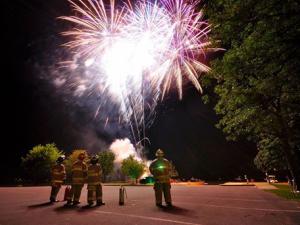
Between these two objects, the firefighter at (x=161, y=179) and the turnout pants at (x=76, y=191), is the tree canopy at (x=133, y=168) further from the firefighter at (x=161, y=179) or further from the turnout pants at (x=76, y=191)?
the firefighter at (x=161, y=179)

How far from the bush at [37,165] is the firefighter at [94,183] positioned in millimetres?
50223

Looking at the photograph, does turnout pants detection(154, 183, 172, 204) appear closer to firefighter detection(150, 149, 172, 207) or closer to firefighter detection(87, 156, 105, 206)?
firefighter detection(150, 149, 172, 207)

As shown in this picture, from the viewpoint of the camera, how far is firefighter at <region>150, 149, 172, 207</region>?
1088cm

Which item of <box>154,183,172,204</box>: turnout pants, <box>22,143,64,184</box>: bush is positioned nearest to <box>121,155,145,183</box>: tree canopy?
<box>22,143,64,184</box>: bush

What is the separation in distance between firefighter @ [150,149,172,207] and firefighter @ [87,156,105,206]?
Result: 7.86 feet

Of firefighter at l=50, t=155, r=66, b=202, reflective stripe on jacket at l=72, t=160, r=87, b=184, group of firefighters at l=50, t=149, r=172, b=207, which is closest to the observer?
group of firefighters at l=50, t=149, r=172, b=207

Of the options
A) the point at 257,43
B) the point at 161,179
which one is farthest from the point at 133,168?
the point at 257,43

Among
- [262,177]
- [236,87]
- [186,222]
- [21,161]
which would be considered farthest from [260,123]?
[21,161]

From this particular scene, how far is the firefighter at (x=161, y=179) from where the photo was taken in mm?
10875

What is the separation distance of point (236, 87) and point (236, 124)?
16.0 feet

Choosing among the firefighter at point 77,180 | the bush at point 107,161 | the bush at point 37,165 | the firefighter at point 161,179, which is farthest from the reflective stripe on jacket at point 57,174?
the bush at point 107,161

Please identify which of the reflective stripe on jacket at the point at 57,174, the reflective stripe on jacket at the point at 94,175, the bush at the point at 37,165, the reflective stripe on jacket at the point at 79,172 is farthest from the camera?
the bush at the point at 37,165

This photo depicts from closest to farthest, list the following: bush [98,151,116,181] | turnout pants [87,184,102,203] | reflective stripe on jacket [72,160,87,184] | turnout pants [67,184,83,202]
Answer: turnout pants [87,184,102,203]
turnout pants [67,184,83,202]
reflective stripe on jacket [72,160,87,184]
bush [98,151,116,181]

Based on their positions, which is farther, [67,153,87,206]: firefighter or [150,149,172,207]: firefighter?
[67,153,87,206]: firefighter
